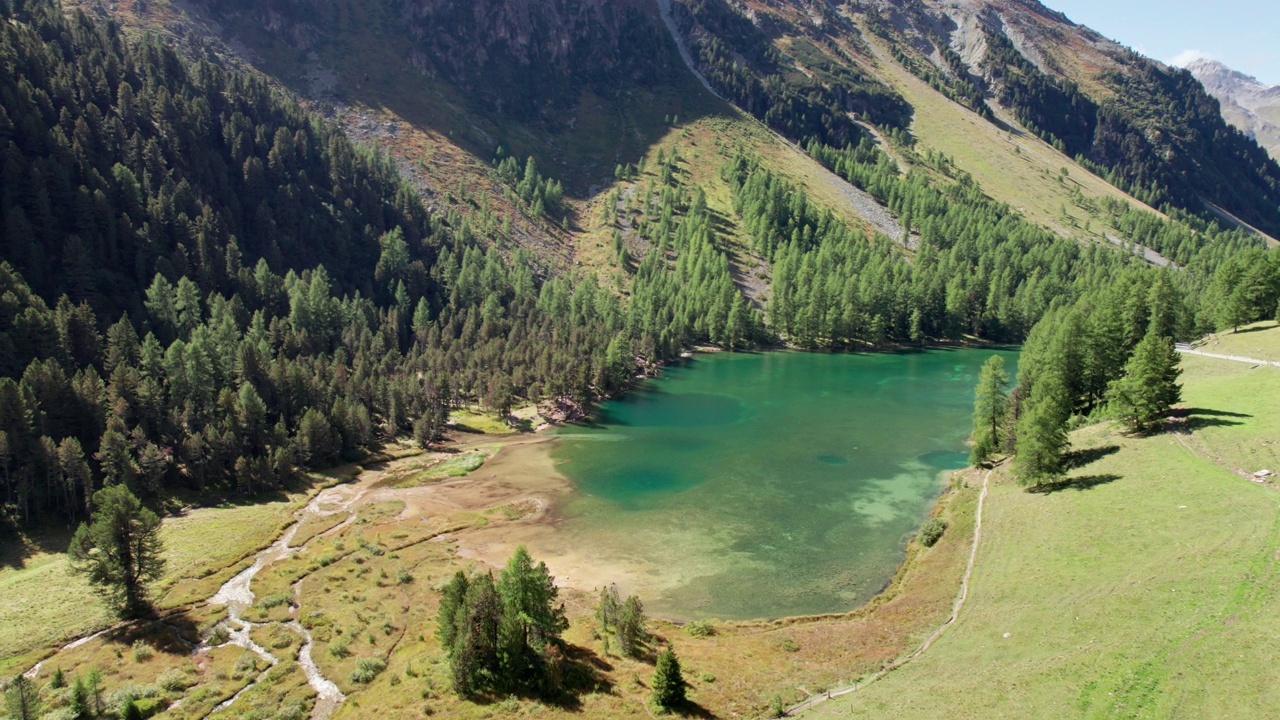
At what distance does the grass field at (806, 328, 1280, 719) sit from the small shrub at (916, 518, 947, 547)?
477 cm

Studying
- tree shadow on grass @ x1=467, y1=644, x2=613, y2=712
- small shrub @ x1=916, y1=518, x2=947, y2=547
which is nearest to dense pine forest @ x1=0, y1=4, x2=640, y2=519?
tree shadow on grass @ x1=467, y1=644, x2=613, y2=712

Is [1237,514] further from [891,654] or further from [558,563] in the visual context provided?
[558,563]

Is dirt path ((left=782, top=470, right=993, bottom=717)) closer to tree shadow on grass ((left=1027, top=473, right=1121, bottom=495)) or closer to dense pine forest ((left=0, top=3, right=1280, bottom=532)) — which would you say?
tree shadow on grass ((left=1027, top=473, right=1121, bottom=495))

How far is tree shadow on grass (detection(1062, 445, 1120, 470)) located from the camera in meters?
67.1

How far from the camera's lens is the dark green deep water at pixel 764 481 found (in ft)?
206

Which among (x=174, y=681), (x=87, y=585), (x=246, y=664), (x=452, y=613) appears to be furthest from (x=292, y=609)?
(x=87, y=585)

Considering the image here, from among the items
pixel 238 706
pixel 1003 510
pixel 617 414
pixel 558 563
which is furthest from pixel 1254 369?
pixel 238 706

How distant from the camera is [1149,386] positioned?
65500mm

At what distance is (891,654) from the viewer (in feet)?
150

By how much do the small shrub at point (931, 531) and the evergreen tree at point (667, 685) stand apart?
3667cm

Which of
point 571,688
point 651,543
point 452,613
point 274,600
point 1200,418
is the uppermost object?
point 1200,418

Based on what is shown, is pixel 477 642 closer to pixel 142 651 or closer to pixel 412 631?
pixel 412 631

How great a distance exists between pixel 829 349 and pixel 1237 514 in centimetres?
15339

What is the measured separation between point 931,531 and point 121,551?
75.6 meters
